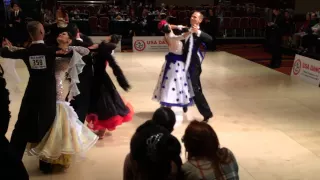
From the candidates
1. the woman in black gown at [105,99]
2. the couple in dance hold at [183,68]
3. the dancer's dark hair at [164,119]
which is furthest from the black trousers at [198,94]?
the dancer's dark hair at [164,119]

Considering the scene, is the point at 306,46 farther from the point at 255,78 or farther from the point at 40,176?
the point at 40,176

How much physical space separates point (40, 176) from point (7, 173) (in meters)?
1.97

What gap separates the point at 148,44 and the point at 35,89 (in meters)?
10.2

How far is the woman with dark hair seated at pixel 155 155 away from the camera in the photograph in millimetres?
2928

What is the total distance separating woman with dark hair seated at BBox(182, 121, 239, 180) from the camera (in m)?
2.97

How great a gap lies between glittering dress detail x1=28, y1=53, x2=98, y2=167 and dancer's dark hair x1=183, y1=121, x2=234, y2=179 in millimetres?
2165

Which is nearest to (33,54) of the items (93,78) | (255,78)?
(93,78)

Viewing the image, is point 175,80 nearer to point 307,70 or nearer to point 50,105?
point 50,105

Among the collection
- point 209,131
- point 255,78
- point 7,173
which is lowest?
point 255,78

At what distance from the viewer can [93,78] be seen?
232 inches

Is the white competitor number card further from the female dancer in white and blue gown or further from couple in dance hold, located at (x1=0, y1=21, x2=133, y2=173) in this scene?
the female dancer in white and blue gown

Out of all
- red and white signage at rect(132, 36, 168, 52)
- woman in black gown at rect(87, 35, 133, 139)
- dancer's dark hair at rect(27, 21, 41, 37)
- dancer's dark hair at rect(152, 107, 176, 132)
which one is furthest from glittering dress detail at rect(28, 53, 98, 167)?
red and white signage at rect(132, 36, 168, 52)

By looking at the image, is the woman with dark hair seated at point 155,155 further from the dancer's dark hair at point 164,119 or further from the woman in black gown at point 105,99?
the woman in black gown at point 105,99

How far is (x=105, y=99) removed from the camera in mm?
6008
